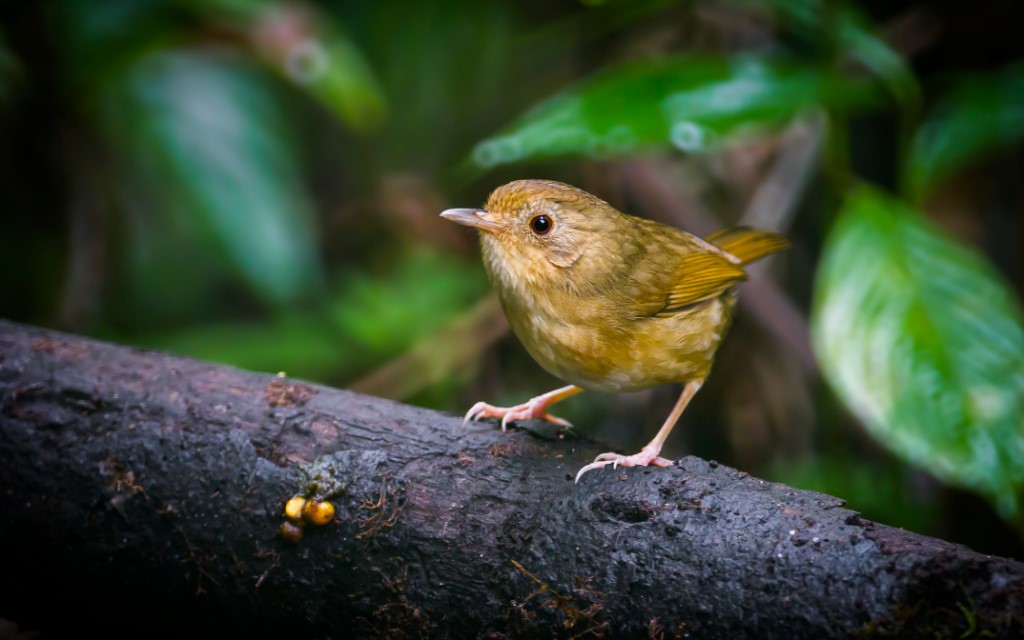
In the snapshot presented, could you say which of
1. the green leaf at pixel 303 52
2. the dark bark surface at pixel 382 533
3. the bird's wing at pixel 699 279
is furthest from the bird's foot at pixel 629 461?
the green leaf at pixel 303 52

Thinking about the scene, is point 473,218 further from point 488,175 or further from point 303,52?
point 488,175

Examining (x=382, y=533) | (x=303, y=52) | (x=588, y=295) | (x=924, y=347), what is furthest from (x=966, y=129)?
(x=303, y=52)

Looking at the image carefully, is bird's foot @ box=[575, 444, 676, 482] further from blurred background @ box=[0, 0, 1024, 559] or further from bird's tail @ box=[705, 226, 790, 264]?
blurred background @ box=[0, 0, 1024, 559]

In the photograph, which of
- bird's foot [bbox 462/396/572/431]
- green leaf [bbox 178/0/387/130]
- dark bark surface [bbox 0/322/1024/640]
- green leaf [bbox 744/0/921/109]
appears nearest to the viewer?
dark bark surface [bbox 0/322/1024/640]

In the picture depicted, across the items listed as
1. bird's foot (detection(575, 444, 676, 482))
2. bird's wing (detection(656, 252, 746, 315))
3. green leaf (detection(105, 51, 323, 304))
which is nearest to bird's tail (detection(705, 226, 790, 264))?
bird's wing (detection(656, 252, 746, 315))

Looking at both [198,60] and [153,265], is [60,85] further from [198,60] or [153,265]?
[153,265]
